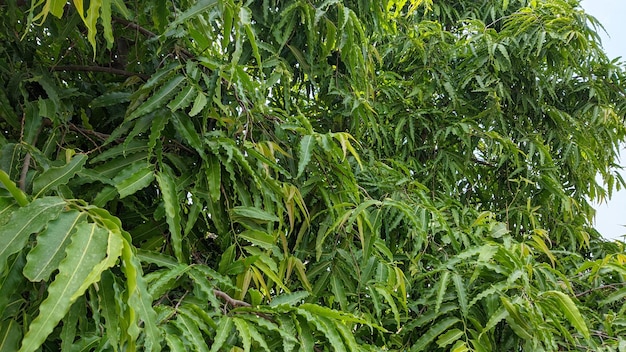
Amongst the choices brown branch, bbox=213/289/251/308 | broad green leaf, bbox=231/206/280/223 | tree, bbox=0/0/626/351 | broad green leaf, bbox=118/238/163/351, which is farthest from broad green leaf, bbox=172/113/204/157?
broad green leaf, bbox=118/238/163/351

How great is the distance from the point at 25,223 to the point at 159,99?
38 cm

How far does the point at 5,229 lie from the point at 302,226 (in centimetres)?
66

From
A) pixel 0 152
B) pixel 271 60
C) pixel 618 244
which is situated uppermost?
pixel 0 152

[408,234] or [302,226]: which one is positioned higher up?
[302,226]

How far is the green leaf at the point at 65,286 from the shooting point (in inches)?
15.5

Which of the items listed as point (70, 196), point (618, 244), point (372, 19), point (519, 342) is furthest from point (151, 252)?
point (618, 244)

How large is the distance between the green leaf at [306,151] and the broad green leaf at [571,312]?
53cm

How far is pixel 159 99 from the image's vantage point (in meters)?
0.80

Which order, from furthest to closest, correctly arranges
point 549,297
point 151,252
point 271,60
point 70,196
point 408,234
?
point 408,234
point 271,60
point 549,297
point 151,252
point 70,196

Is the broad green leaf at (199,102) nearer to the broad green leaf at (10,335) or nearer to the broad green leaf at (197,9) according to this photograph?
the broad green leaf at (197,9)

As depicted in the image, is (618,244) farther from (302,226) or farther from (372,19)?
(302,226)

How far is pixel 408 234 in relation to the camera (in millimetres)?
1270

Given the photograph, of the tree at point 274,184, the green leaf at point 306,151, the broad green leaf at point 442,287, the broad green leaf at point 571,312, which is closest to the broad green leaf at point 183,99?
the tree at point 274,184

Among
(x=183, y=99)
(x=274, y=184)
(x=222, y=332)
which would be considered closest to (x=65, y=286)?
(x=222, y=332)
